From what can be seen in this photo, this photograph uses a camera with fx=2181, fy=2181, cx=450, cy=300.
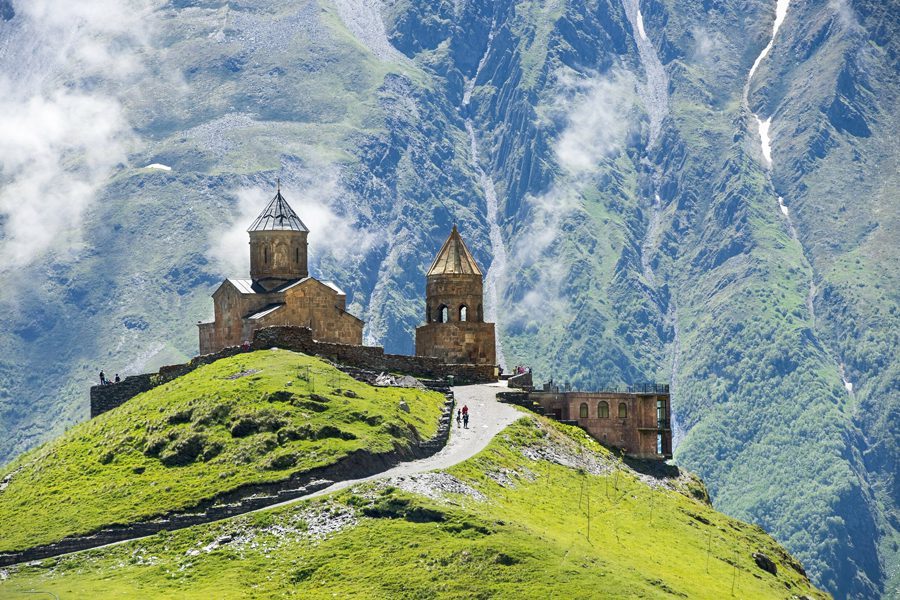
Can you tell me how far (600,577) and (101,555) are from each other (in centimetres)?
2236

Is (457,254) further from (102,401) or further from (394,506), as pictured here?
(394,506)

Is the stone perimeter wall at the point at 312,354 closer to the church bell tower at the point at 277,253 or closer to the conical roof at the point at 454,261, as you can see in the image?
the conical roof at the point at 454,261

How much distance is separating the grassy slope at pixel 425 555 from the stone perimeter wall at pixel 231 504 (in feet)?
3.97

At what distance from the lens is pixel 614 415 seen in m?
132

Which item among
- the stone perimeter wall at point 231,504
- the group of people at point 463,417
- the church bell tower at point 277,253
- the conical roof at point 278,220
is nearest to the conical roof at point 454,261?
the church bell tower at point 277,253

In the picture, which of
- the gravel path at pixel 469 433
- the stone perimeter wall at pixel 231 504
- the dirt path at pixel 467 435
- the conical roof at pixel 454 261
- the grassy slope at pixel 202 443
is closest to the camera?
the stone perimeter wall at pixel 231 504

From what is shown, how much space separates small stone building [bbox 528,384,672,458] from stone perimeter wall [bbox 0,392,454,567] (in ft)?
88.4

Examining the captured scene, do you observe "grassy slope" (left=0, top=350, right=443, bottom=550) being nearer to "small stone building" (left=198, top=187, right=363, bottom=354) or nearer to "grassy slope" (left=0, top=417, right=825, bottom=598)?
"grassy slope" (left=0, top=417, right=825, bottom=598)

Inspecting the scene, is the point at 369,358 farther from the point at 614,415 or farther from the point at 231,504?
the point at 231,504

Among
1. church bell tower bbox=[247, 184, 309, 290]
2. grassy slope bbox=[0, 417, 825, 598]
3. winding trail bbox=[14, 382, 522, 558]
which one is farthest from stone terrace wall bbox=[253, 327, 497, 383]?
grassy slope bbox=[0, 417, 825, 598]

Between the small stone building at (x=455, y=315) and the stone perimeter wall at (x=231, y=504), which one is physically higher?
the small stone building at (x=455, y=315)

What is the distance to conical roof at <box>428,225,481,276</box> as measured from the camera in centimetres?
13988

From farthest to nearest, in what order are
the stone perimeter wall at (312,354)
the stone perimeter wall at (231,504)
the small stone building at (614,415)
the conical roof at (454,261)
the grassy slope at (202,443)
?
the conical roof at (454,261)
the small stone building at (614,415)
the stone perimeter wall at (312,354)
the grassy slope at (202,443)
the stone perimeter wall at (231,504)

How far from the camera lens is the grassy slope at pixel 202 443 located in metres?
103
